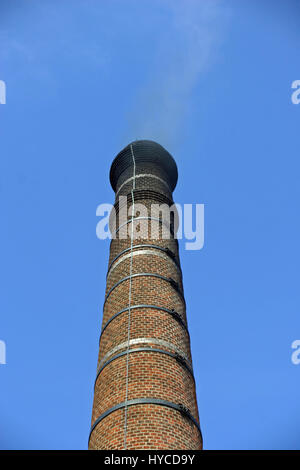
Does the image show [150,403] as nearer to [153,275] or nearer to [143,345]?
[143,345]

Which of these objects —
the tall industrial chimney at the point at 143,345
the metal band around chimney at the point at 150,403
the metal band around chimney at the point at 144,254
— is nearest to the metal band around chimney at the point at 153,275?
the tall industrial chimney at the point at 143,345

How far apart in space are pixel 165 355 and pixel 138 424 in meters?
1.61

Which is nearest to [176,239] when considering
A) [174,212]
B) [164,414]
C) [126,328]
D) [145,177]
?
[174,212]

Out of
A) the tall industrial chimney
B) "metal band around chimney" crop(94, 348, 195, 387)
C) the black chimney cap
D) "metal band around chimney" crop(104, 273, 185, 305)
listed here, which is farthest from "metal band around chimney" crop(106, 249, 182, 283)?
the black chimney cap

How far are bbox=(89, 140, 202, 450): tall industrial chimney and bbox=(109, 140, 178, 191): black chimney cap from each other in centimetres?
171

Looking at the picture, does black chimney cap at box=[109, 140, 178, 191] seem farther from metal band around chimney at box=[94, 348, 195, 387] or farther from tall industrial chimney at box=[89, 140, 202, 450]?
metal band around chimney at box=[94, 348, 195, 387]

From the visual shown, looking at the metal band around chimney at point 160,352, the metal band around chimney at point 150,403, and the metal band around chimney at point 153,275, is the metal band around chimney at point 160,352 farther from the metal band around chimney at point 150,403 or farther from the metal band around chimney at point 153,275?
the metal band around chimney at point 153,275

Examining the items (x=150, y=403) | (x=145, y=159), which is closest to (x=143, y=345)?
(x=150, y=403)

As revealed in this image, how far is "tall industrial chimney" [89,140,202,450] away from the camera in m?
8.13

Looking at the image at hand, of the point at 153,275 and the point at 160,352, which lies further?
the point at 153,275

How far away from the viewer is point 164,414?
324 inches

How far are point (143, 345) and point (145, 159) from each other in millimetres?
7616

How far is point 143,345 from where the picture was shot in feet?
30.4

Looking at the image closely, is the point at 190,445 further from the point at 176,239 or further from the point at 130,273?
the point at 176,239
